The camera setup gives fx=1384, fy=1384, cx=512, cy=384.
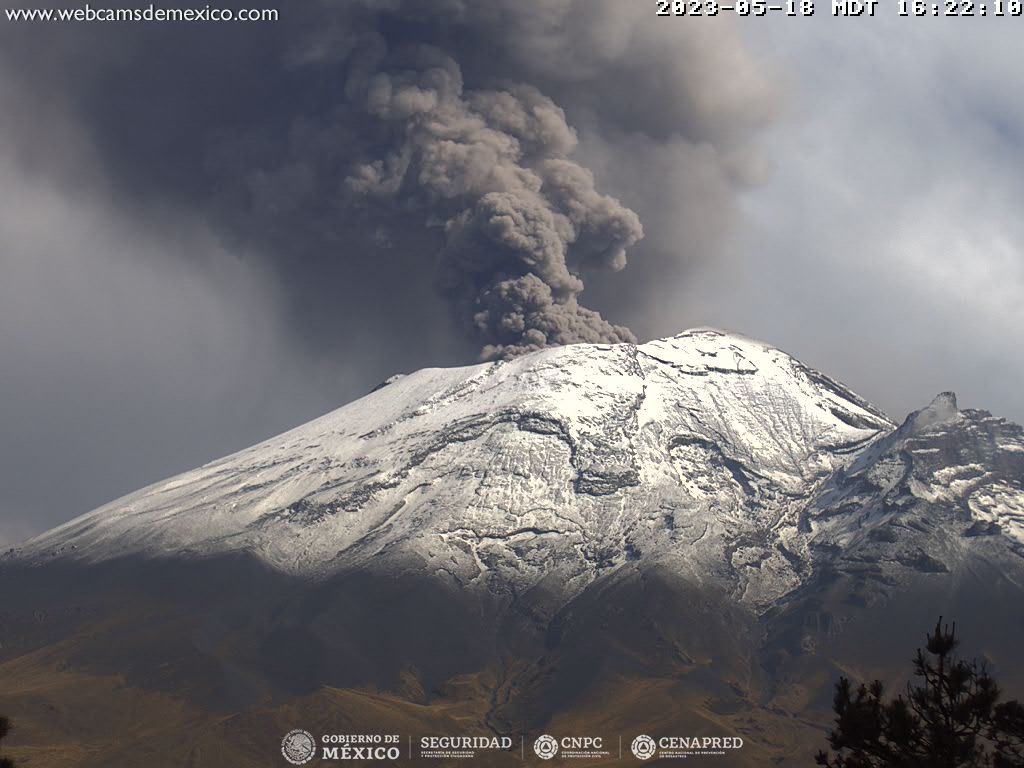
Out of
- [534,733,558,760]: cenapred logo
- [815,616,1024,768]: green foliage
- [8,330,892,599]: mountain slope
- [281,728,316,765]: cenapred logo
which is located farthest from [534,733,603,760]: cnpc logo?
[815,616,1024,768]: green foliage

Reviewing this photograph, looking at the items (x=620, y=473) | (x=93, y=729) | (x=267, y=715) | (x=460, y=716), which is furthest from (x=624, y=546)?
(x=93, y=729)

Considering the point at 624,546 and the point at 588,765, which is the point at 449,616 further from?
the point at 588,765

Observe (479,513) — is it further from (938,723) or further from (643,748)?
(938,723)

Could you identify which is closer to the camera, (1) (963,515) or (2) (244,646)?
(2) (244,646)

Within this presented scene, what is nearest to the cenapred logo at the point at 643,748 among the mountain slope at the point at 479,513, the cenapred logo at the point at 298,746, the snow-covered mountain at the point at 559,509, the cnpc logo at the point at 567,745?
the cnpc logo at the point at 567,745

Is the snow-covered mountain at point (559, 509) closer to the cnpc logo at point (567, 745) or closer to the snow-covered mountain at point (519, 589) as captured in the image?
the snow-covered mountain at point (519, 589)

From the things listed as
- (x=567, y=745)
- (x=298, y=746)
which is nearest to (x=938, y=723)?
(x=567, y=745)
